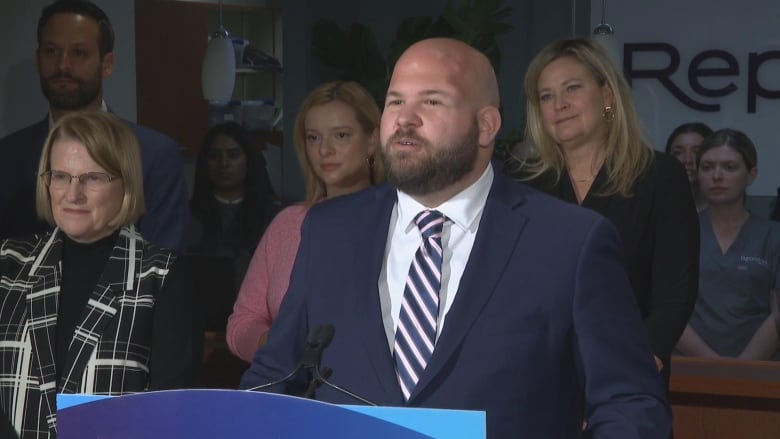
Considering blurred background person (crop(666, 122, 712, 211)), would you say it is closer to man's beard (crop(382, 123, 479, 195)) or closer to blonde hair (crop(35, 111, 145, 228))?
blonde hair (crop(35, 111, 145, 228))

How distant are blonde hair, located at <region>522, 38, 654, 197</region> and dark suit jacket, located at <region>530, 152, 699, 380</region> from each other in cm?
4

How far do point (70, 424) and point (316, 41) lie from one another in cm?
772

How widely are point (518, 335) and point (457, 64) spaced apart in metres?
0.39

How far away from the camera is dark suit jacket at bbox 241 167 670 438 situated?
1.53 metres

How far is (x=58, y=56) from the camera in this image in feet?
10.7

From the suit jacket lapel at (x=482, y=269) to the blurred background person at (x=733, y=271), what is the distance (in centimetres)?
270

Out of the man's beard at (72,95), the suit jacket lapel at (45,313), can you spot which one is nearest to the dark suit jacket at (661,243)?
the suit jacket lapel at (45,313)

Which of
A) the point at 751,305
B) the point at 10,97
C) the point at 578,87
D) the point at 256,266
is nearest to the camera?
A: the point at 578,87

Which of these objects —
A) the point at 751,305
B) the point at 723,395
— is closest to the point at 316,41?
the point at 751,305

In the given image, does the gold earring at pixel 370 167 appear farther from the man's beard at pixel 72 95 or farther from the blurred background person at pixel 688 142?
the blurred background person at pixel 688 142

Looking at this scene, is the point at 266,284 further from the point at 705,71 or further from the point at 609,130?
the point at 705,71

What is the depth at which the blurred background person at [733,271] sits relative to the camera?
4141 millimetres

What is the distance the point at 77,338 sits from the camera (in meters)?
2.25

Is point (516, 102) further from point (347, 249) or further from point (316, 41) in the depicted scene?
point (347, 249)
